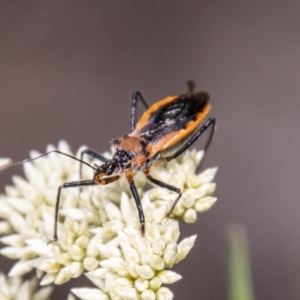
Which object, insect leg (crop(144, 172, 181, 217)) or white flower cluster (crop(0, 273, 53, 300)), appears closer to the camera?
insect leg (crop(144, 172, 181, 217))

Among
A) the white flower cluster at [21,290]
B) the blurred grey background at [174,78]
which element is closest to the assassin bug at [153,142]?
the white flower cluster at [21,290]

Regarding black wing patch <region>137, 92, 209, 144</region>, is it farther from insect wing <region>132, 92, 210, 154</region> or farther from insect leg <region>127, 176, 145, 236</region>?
insect leg <region>127, 176, 145, 236</region>

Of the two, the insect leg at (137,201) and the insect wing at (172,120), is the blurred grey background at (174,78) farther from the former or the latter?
the insect leg at (137,201)

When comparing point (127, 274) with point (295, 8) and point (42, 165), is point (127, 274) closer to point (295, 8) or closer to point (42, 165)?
point (42, 165)

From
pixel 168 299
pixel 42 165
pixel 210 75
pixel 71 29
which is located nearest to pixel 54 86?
pixel 71 29

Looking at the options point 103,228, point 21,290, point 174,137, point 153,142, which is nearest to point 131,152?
point 153,142

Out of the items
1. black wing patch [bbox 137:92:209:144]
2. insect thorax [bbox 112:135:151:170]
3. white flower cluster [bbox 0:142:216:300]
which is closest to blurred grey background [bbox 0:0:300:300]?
black wing patch [bbox 137:92:209:144]
